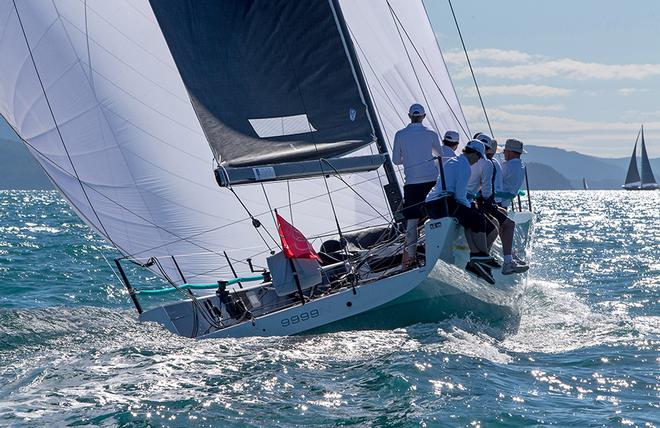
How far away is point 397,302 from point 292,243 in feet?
3.33

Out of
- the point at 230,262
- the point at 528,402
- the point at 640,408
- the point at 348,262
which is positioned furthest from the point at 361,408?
the point at 230,262

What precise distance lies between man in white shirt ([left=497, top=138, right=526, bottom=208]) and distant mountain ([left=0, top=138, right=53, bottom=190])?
11773 cm

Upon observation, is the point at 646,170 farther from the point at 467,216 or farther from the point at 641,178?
the point at 467,216

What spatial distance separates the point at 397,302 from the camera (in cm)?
766

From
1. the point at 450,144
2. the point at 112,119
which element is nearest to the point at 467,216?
the point at 450,144

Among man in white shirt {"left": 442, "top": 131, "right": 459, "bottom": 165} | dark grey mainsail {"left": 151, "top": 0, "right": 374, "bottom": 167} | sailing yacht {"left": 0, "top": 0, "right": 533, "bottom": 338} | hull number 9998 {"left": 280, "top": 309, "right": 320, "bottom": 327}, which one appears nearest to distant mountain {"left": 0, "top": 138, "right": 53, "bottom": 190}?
sailing yacht {"left": 0, "top": 0, "right": 533, "bottom": 338}

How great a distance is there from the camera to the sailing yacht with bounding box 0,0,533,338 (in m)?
8.02

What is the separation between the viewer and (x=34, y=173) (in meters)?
137

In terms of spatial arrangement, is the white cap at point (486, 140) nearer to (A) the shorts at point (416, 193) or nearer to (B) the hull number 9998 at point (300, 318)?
(A) the shorts at point (416, 193)

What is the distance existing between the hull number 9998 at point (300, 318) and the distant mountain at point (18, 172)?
118880mm

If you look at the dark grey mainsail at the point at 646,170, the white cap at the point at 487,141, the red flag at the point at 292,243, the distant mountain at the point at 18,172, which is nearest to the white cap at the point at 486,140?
the white cap at the point at 487,141

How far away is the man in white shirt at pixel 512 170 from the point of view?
375 inches

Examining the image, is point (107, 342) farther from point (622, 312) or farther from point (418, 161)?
point (622, 312)

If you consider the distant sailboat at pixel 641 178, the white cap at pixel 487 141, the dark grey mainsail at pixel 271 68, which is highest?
the dark grey mainsail at pixel 271 68
